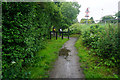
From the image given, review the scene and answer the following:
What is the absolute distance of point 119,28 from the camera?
4.08 metres

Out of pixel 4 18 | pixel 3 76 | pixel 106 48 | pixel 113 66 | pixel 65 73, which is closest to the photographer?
pixel 3 76

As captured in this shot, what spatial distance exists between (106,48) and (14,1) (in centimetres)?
448

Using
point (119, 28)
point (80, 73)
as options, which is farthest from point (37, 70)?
point (119, 28)

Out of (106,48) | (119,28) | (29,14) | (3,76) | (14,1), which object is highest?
(14,1)

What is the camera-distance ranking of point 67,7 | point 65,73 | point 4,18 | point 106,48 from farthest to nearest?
point 67,7 → point 106,48 → point 65,73 → point 4,18

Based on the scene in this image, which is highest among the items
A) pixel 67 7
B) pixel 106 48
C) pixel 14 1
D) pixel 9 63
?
pixel 67 7

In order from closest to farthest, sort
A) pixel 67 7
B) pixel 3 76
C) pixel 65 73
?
pixel 3 76 → pixel 65 73 → pixel 67 7

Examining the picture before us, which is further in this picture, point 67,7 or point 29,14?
point 67,7

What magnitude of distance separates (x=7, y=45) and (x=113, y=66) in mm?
4404

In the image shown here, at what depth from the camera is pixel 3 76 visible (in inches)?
109

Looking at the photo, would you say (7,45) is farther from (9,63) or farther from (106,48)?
(106,48)

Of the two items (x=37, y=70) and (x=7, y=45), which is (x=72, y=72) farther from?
(x=7, y=45)

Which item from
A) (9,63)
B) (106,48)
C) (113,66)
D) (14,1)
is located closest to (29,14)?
(14,1)

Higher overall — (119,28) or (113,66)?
(119,28)
